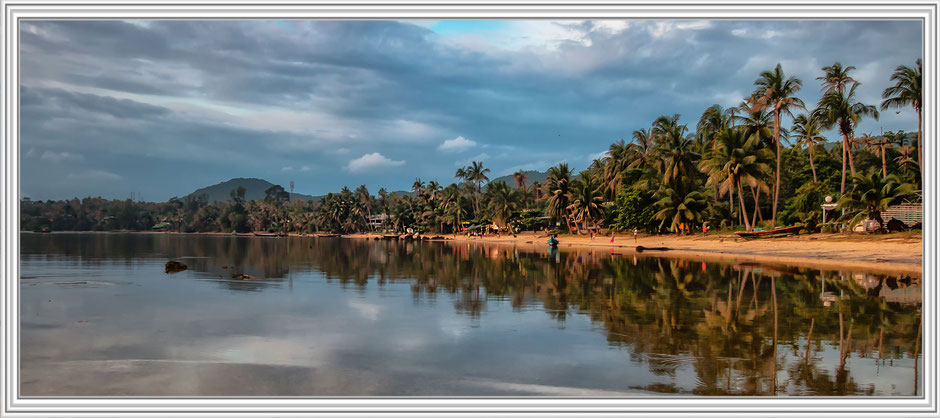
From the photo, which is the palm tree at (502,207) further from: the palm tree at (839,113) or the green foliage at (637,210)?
the palm tree at (839,113)

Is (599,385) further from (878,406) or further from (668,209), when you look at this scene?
(668,209)

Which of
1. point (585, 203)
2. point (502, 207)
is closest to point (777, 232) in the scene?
point (585, 203)

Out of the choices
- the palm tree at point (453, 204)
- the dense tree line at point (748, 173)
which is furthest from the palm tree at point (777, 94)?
the palm tree at point (453, 204)

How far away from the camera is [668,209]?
54.5m

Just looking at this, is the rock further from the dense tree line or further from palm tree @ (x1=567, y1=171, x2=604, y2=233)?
palm tree @ (x1=567, y1=171, x2=604, y2=233)

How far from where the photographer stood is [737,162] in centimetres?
4812

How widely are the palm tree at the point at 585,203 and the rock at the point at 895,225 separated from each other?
34.8 meters

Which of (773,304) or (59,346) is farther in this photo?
(773,304)

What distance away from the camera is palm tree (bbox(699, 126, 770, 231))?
47750 millimetres

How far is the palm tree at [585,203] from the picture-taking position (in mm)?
67938

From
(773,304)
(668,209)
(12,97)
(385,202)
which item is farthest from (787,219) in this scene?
(385,202)

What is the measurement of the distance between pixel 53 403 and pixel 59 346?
6601 mm

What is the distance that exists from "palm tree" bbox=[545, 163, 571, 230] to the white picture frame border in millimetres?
67335

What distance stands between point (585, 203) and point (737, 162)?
72.6 ft
